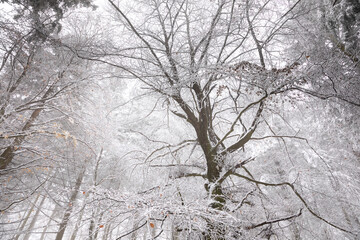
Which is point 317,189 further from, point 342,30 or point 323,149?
point 342,30

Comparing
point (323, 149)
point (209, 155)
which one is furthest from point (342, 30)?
point (209, 155)

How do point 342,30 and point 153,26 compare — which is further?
point 153,26

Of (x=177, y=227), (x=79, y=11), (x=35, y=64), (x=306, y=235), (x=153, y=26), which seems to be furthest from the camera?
(x=79, y=11)

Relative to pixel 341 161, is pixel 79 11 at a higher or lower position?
higher

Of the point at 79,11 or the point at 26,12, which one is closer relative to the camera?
the point at 26,12

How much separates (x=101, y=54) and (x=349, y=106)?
16.2ft

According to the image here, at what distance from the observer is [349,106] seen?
335 cm

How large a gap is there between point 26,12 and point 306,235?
27.1 ft

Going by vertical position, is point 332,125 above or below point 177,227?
above

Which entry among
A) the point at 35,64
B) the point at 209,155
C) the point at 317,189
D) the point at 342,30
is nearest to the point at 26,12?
the point at 35,64

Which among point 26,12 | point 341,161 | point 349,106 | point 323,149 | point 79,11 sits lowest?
point 341,161

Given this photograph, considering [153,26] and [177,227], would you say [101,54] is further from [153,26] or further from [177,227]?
[177,227]

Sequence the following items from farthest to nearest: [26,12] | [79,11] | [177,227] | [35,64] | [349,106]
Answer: [79,11]
[35,64]
[26,12]
[349,106]
[177,227]

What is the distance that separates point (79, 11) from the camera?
5.15m
